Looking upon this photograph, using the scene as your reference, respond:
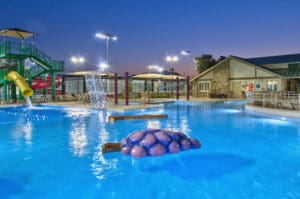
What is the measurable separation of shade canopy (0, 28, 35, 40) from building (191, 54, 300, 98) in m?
20.1

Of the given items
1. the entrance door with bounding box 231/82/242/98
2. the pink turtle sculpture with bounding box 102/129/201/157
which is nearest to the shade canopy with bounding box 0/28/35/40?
the pink turtle sculpture with bounding box 102/129/201/157

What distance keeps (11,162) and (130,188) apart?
3551 mm

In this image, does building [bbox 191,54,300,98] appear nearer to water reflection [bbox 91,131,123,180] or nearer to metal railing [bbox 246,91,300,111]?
metal railing [bbox 246,91,300,111]

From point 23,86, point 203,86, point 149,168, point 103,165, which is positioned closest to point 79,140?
point 103,165

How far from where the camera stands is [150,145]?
23.4 ft

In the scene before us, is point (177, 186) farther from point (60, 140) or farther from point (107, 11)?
point (107, 11)

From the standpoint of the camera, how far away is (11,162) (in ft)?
21.9

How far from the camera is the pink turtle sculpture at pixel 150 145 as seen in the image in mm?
7027

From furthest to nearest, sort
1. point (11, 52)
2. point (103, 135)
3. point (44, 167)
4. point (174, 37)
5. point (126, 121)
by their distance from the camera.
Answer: point (174, 37), point (11, 52), point (126, 121), point (103, 135), point (44, 167)

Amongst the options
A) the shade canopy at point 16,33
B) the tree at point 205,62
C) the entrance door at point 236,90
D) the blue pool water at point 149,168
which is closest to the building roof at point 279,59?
the entrance door at point 236,90

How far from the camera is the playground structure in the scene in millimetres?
23016

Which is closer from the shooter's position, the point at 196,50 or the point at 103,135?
the point at 103,135

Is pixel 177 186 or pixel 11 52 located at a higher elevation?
pixel 11 52

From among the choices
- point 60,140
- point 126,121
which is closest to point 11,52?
point 126,121
